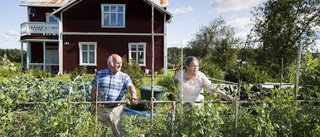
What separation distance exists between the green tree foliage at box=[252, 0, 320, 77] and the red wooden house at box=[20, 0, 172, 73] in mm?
5750

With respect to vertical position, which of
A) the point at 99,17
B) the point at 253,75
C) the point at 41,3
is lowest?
the point at 253,75

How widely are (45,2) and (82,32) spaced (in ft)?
15.9

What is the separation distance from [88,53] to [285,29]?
10183 millimetres

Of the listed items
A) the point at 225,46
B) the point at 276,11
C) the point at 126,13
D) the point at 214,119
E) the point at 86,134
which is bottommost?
the point at 86,134

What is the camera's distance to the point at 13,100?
1.96 meters

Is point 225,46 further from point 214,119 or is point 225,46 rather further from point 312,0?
point 214,119

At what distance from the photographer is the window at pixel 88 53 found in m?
12.7

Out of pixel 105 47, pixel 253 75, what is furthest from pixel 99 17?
pixel 253 75

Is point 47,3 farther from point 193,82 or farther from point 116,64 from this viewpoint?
point 193,82

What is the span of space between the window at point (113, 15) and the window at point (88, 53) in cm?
151

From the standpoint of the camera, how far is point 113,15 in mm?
12594

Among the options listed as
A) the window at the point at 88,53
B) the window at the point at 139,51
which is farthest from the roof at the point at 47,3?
the window at the point at 88,53

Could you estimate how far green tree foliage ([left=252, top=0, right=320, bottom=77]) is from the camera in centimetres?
796

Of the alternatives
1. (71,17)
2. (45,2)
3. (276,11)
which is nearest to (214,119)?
(276,11)
